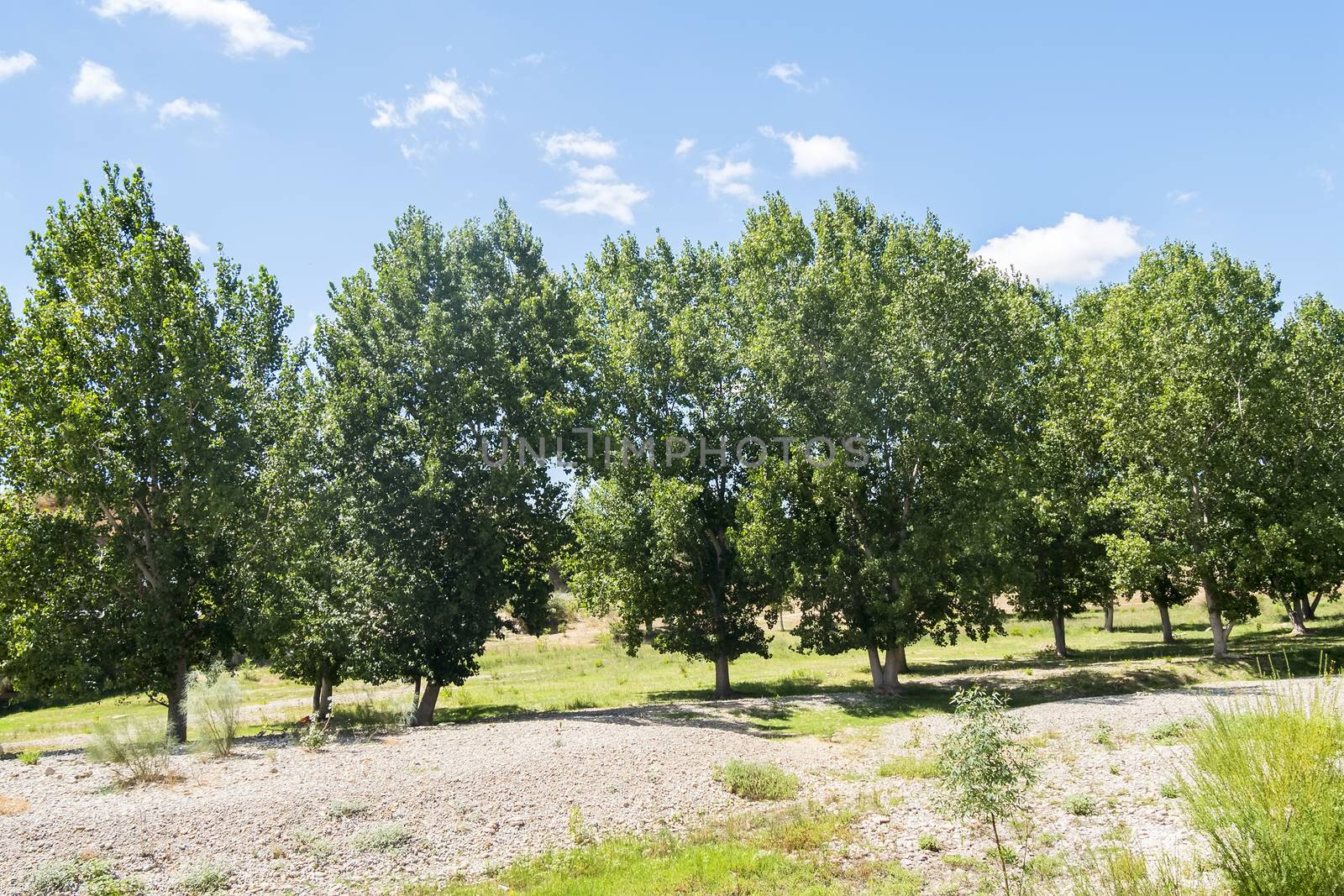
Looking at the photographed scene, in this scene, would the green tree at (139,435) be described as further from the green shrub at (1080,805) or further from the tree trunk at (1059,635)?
the tree trunk at (1059,635)

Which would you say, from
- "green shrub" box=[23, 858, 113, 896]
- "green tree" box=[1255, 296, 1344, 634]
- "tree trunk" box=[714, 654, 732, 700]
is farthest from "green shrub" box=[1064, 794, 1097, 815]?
"green tree" box=[1255, 296, 1344, 634]

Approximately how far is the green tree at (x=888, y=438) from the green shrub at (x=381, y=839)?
1816 centimetres

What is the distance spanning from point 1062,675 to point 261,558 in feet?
107

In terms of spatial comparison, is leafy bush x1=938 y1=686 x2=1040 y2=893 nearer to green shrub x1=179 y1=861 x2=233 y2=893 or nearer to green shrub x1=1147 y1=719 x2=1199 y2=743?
green shrub x1=1147 y1=719 x2=1199 y2=743

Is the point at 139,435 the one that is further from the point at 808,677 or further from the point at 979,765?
the point at 808,677

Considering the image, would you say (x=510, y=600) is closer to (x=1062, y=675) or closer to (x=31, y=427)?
(x=31, y=427)

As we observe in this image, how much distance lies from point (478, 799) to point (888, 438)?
2146 centimetres

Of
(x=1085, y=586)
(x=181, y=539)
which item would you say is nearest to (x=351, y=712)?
(x=181, y=539)

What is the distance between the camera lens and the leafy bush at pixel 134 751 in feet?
57.6

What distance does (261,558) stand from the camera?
25.6 meters

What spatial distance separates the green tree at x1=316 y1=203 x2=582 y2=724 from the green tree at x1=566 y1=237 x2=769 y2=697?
102 inches

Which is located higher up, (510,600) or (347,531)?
(347,531)

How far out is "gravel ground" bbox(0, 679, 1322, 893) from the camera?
13.4 meters

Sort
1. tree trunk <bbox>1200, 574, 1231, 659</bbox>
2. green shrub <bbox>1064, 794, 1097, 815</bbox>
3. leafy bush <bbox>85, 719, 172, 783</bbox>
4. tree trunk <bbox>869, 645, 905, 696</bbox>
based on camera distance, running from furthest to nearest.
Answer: tree trunk <bbox>1200, 574, 1231, 659</bbox>, tree trunk <bbox>869, 645, 905, 696</bbox>, leafy bush <bbox>85, 719, 172, 783</bbox>, green shrub <bbox>1064, 794, 1097, 815</bbox>
